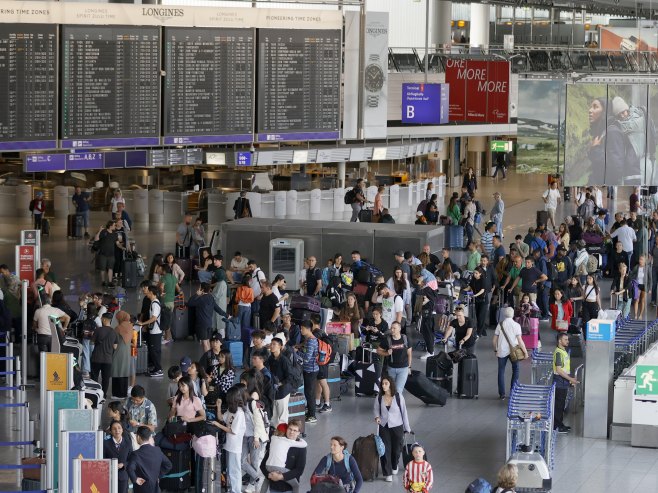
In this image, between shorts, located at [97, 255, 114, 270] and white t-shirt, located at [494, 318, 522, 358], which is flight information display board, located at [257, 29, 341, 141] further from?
white t-shirt, located at [494, 318, 522, 358]

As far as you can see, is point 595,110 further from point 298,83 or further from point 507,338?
point 298,83

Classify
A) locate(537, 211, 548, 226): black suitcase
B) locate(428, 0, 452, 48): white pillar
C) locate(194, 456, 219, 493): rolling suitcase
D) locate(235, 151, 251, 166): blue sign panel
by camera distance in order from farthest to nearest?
locate(428, 0, 452, 48): white pillar → locate(537, 211, 548, 226): black suitcase → locate(235, 151, 251, 166): blue sign panel → locate(194, 456, 219, 493): rolling suitcase

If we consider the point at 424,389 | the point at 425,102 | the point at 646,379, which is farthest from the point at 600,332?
the point at 425,102

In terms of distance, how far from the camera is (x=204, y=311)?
19453 mm

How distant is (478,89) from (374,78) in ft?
10.0

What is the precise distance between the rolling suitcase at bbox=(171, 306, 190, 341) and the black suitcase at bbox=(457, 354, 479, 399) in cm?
493

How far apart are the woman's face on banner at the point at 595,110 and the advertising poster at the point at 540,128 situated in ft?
5.64

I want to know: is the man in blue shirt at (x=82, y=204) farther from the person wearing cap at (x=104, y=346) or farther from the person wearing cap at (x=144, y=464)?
the person wearing cap at (x=144, y=464)

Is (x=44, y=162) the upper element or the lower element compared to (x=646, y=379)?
upper

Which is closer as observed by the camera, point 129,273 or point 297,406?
point 297,406

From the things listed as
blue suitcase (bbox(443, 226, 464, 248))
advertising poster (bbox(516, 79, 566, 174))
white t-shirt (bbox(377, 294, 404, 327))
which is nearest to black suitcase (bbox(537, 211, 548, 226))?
blue suitcase (bbox(443, 226, 464, 248))

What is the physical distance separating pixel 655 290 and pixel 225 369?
37.3 ft

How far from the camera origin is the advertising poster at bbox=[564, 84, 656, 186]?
19.9 metres

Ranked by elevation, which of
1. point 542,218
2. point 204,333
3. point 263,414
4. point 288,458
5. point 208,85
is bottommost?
point 288,458
